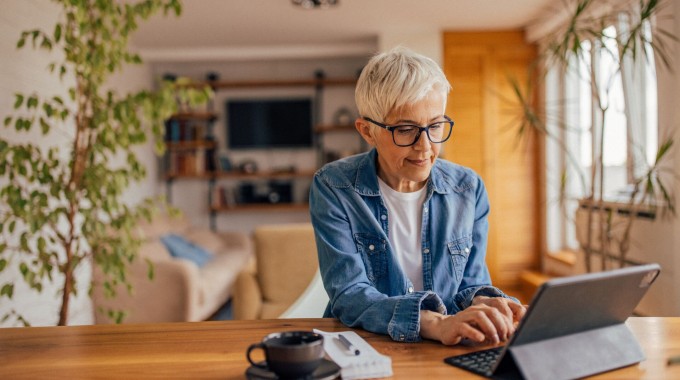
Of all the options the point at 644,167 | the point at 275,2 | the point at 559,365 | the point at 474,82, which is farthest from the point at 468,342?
the point at 474,82

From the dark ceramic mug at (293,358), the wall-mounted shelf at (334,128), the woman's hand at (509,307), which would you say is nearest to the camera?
the dark ceramic mug at (293,358)

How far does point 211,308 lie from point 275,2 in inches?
91.4

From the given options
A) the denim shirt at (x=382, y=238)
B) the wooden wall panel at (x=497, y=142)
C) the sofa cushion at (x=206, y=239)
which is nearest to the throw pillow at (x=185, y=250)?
the sofa cushion at (x=206, y=239)

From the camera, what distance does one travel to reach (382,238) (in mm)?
1442

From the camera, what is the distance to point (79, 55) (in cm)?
286

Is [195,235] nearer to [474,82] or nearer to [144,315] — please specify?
[144,315]

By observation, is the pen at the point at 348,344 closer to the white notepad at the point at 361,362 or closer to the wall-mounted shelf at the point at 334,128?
the white notepad at the point at 361,362

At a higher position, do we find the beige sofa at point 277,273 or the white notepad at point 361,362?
the white notepad at point 361,362

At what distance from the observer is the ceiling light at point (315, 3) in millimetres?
4902

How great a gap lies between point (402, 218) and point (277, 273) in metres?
1.96

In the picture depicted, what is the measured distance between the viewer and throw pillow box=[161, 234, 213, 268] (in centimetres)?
529

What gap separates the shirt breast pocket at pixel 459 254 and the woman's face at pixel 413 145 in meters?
0.17

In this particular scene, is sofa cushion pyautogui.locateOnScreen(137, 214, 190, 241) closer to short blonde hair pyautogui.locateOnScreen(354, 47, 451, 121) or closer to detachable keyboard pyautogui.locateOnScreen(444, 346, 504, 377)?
short blonde hair pyautogui.locateOnScreen(354, 47, 451, 121)

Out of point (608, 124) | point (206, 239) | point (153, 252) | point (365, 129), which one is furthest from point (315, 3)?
point (365, 129)
